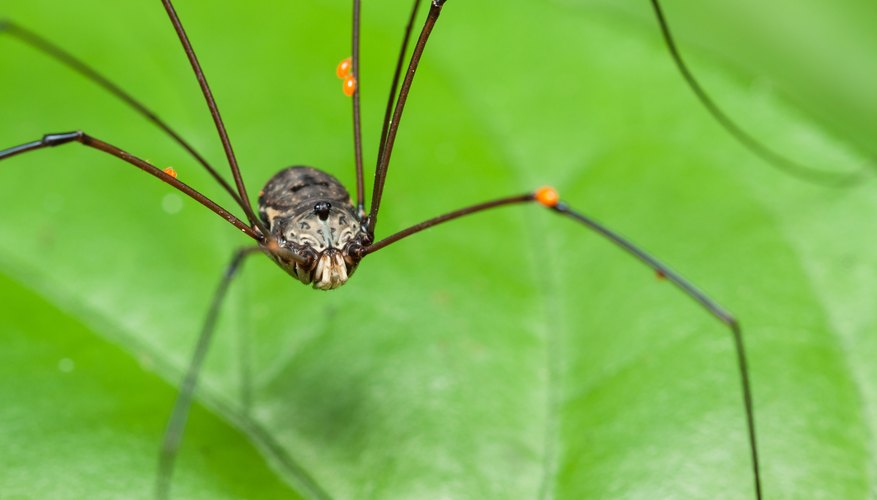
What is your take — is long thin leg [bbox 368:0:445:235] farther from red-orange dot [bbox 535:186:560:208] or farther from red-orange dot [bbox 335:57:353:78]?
red-orange dot [bbox 535:186:560:208]

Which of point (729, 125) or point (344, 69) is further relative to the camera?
point (729, 125)

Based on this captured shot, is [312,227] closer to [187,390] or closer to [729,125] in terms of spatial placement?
[187,390]

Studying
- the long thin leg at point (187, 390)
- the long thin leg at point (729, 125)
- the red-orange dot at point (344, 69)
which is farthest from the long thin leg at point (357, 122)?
the long thin leg at point (729, 125)

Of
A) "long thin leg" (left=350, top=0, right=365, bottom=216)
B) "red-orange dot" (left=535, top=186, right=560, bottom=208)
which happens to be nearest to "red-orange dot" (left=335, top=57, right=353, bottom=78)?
"long thin leg" (left=350, top=0, right=365, bottom=216)

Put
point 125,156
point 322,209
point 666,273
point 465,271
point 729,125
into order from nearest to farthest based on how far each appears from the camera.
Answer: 1. point 125,156
2. point 666,273
3. point 322,209
4. point 465,271
5. point 729,125

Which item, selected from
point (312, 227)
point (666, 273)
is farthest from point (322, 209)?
point (666, 273)

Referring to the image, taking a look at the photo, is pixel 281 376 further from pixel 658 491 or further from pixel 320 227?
pixel 658 491

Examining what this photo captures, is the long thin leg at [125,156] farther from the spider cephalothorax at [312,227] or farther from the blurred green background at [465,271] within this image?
the blurred green background at [465,271]

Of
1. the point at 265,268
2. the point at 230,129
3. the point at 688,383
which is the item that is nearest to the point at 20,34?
the point at 230,129
